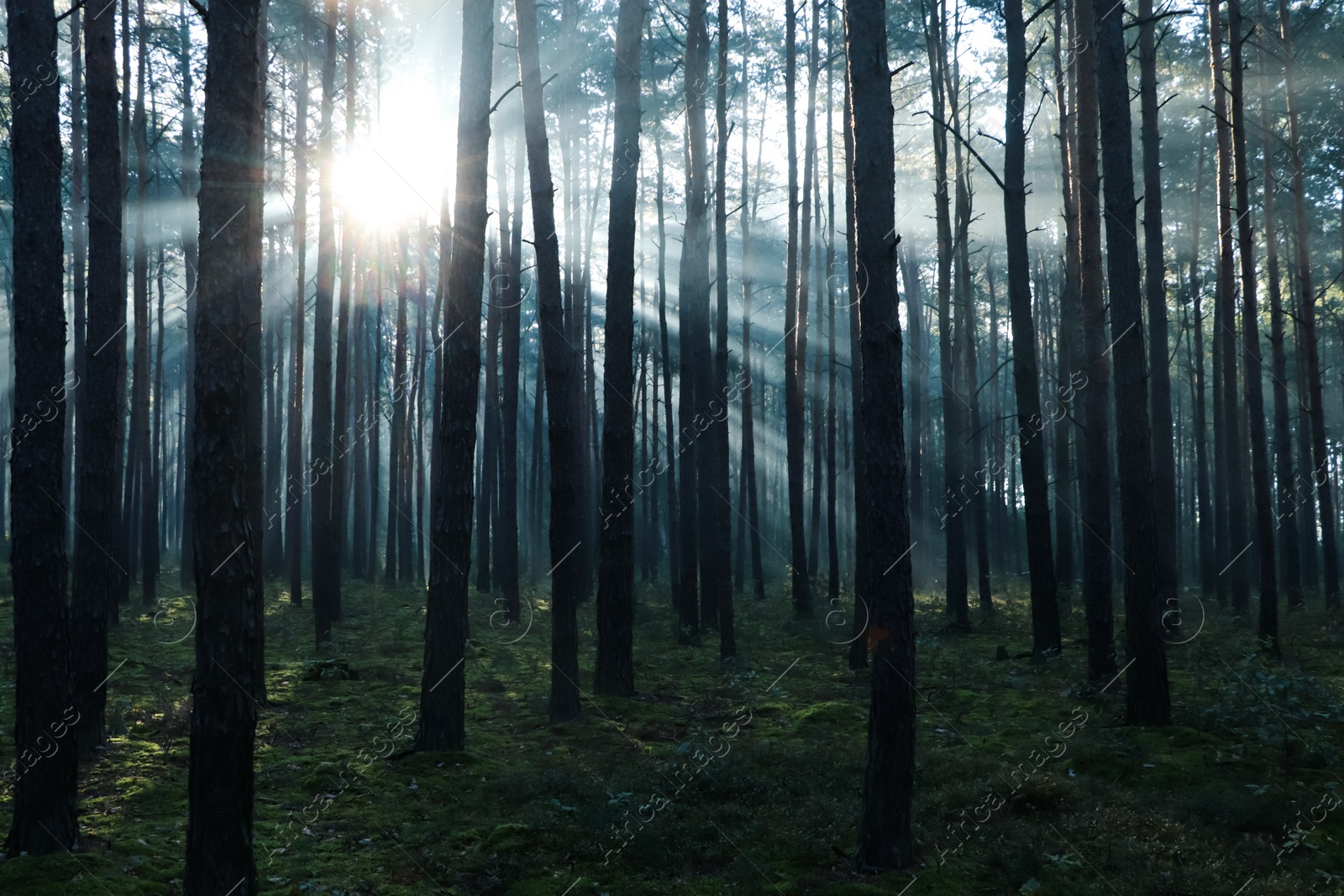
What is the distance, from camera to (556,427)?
973 centimetres

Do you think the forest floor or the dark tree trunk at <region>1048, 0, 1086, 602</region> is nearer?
the forest floor

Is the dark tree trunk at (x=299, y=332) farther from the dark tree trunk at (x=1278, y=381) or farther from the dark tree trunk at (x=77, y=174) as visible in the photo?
the dark tree trunk at (x=1278, y=381)

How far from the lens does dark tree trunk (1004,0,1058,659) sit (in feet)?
40.4

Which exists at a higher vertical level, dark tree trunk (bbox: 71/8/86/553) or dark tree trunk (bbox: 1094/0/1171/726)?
dark tree trunk (bbox: 71/8/86/553)

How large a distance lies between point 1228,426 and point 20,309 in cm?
2245

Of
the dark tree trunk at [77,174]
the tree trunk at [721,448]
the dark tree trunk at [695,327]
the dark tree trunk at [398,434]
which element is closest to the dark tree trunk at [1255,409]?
the tree trunk at [721,448]

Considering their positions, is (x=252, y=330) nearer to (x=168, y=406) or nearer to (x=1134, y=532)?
(x=1134, y=532)

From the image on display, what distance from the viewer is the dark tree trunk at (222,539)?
15.3 feet

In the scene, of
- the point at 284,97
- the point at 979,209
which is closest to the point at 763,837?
the point at 284,97

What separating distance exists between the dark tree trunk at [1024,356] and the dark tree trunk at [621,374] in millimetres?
5435

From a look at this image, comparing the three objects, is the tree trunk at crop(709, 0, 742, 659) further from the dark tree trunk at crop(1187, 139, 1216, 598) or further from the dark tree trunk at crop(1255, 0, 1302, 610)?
the dark tree trunk at crop(1187, 139, 1216, 598)

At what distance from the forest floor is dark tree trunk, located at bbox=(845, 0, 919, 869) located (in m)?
0.39

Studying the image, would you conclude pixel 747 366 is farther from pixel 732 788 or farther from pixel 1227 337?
pixel 732 788

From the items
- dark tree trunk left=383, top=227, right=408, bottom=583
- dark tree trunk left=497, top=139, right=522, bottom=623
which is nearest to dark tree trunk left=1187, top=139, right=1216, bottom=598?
dark tree trunk left=497, top=139, right=522, bottom=623
